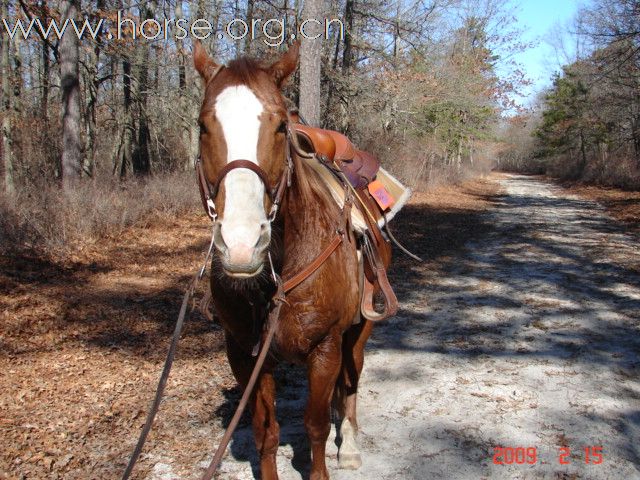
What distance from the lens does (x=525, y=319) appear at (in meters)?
5.63

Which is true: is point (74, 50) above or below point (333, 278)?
above

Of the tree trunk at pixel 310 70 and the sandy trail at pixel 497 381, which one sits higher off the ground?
the tree trunk at pixel 310 70

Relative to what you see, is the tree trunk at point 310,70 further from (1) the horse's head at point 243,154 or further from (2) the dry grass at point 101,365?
(1) the horse's head at point 243,154

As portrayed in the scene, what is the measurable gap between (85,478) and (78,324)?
2.75m

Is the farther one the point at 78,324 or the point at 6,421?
the point at 78,324

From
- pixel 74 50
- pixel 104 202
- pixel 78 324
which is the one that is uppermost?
pixel 74 50

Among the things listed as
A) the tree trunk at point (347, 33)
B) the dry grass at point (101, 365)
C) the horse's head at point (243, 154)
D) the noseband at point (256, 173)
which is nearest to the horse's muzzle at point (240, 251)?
the horse's head at point (243, 154)

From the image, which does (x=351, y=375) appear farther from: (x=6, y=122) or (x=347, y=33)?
(x=347, y=33)

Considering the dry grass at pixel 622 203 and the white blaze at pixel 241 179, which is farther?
the dry grass at pixel 622 203

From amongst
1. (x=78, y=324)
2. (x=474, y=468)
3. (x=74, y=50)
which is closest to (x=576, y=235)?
(x=474, y=468)

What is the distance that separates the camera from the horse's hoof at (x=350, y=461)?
296cm

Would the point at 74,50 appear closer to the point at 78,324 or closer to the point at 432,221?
the point at 78,324

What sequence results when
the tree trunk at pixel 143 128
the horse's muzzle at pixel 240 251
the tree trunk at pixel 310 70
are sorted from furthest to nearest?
the tree trunk at pixel 143 128 < the tree trunk at pixel 310 70 < the horse's muzzle at pixel 240 251

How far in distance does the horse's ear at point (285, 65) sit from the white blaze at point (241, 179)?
9.7 inches
